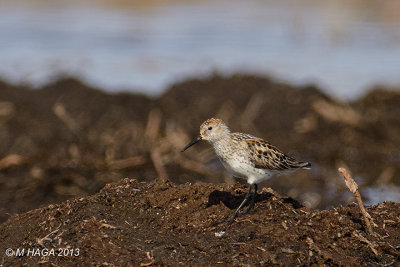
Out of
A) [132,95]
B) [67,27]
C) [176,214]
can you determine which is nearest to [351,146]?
[132,95]

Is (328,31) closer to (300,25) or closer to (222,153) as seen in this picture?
(300,25)

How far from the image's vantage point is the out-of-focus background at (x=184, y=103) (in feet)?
36.6

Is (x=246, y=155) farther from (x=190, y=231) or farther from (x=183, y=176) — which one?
(x=183, y=176)

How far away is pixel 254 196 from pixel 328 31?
17.2 m

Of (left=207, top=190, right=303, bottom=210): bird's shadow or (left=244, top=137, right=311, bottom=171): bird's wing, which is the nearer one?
(left=207, top=190, right=303, bottom=210): bird's shadow

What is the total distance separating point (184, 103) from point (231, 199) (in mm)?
6979

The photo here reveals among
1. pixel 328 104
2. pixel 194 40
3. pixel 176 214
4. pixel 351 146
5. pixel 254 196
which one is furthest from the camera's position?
pixel 194 40

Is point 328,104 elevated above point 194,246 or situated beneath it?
situated beneath

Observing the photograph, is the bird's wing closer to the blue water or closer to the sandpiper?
the sandpiper

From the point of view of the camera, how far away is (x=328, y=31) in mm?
23516

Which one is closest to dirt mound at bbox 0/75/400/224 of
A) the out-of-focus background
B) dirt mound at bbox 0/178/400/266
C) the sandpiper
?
the out-of-focus background

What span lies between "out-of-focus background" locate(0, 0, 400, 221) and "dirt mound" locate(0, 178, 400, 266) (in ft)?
10.6

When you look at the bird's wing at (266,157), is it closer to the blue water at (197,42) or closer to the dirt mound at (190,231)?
the dirt mound at (190,231)

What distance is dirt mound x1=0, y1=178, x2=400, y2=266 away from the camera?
19.5 feet
